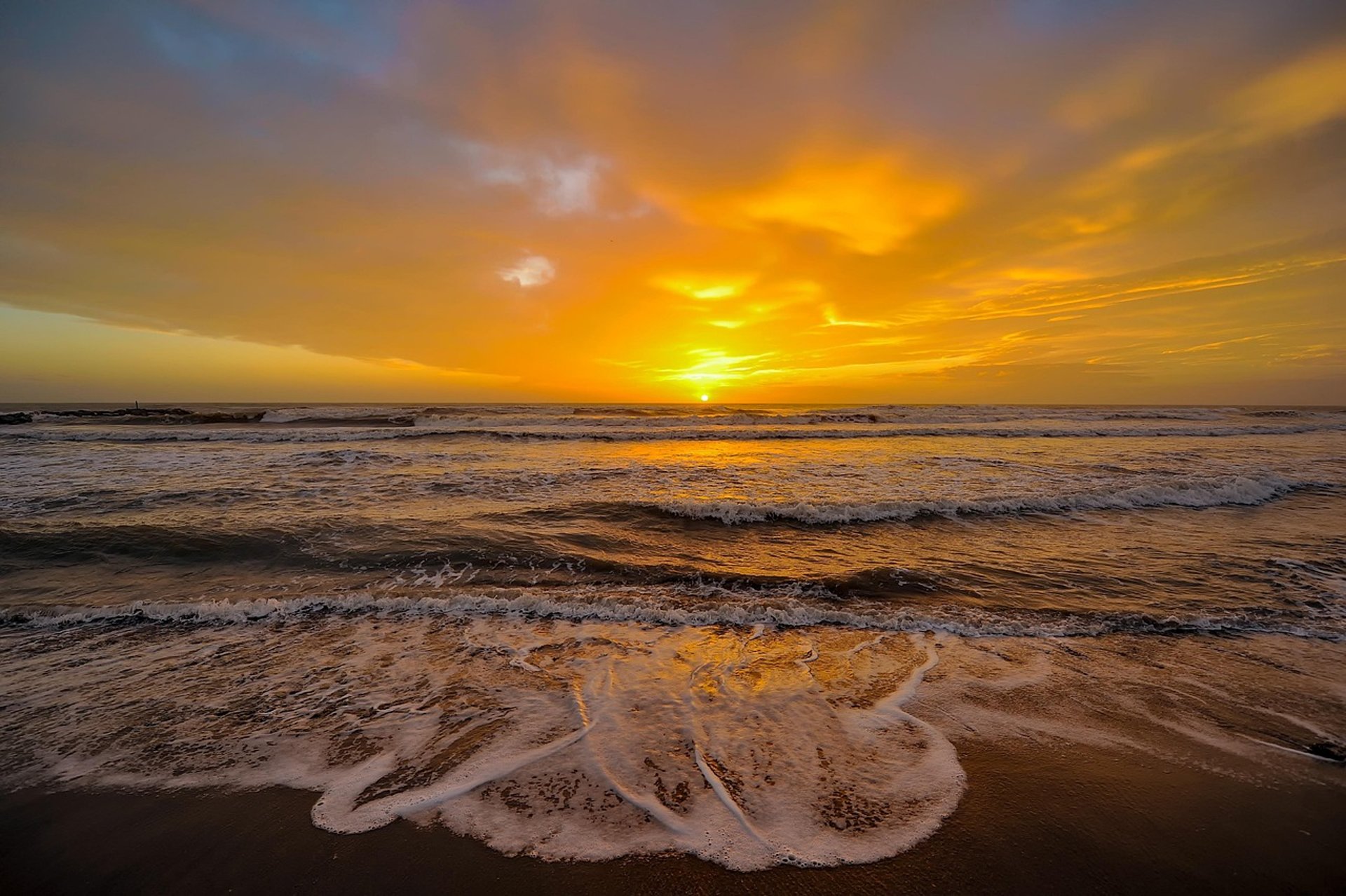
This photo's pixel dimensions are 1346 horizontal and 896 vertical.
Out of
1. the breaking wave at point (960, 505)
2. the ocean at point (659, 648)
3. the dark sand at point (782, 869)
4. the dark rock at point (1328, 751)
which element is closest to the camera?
the dark sand at point (782, 869)

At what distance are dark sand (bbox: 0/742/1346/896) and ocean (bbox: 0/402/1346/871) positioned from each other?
0.49 feet

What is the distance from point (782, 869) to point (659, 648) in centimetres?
283

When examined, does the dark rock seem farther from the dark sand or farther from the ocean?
the dark sand

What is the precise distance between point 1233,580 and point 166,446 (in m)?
35.3

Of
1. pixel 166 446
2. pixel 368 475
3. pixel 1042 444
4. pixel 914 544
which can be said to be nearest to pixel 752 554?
pixel 914 544

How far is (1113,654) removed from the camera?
5.19 m

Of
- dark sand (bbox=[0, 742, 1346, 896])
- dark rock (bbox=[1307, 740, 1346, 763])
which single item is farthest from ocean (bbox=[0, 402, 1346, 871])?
dark sand (bbox=[0, 742, 1346, 896])

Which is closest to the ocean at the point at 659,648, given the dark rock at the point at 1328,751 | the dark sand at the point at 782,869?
the dark rock at the point at 1328,751

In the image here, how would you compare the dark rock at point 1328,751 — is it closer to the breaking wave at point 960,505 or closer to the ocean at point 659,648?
the ocean at point 659,648

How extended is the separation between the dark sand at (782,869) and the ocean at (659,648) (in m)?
0.15

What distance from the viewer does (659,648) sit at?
5.43m

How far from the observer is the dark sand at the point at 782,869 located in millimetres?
2619

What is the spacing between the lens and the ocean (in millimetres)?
3363

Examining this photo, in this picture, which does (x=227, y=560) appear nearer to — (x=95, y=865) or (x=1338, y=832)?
(x=95, y=865)
